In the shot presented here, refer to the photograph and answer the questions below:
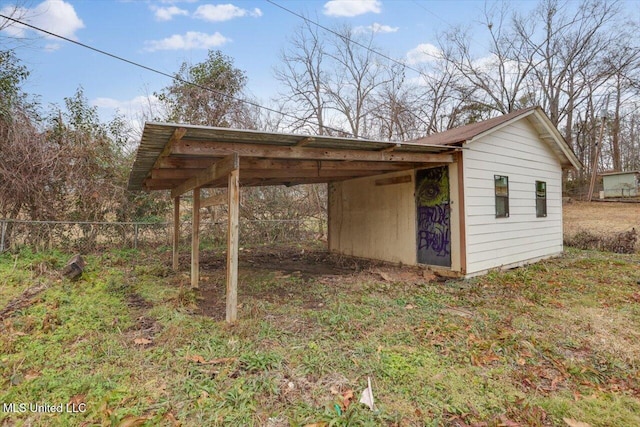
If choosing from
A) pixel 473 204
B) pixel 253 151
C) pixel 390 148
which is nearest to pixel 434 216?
pixel 473 204

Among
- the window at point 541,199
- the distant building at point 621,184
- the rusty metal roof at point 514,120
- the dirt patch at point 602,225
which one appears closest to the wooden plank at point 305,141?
the rusty metal roof at point 514,120

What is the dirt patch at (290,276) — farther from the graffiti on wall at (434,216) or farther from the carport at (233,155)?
the carport at (233,155)

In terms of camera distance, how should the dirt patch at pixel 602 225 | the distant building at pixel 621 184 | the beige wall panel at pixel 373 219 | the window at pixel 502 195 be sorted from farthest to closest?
the distant building at pixel 621 184 → the dirt patch at pixel 602 225 → the beige wall panel at pixel 373 219 → the window at pixel 502 195

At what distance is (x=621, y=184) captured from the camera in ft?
61.1

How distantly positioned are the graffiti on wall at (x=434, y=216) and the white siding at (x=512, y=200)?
40cm

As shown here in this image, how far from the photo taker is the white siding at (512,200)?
612 cm

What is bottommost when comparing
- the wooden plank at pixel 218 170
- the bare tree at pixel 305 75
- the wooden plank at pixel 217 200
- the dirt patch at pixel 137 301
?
the dirt patch at pixel 137 301

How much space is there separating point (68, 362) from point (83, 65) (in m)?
8.58

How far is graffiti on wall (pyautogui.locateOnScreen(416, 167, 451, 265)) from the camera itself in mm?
6215

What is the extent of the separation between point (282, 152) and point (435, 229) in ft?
12.7

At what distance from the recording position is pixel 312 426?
198cm

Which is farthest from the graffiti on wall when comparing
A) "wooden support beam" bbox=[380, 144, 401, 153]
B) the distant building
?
the distant building

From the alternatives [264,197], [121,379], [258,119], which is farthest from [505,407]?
[258,119]

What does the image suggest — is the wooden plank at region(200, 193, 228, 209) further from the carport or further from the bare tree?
the bare tree
